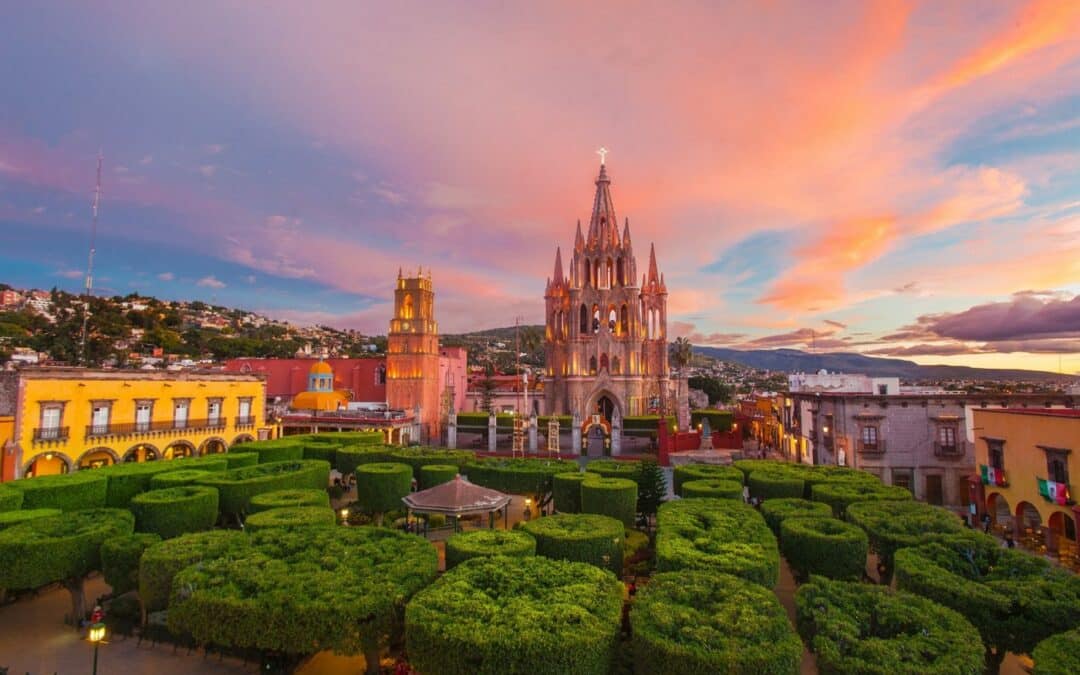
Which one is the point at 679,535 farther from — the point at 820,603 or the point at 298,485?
the point at 298,485

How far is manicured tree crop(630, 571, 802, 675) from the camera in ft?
33.0

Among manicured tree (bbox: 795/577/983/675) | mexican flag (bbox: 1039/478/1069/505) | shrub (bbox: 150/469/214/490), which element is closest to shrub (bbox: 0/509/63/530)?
shrub (bbox: 150/469/214/490)

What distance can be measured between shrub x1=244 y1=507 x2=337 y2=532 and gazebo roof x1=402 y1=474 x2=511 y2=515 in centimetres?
362

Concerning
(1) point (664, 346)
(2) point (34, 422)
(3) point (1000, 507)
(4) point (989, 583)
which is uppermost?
(1) point (664, 346)

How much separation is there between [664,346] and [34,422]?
59.2 meters

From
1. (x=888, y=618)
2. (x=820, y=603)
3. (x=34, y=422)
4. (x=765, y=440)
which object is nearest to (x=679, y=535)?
(x=820, y=603)

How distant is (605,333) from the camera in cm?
6700

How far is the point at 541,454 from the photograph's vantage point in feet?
163

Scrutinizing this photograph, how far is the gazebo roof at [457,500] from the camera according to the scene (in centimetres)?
2220

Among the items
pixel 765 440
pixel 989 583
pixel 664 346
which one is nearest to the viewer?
pixel 989 583

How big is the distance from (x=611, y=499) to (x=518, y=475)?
257 inches

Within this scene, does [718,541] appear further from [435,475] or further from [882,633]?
[435,475]

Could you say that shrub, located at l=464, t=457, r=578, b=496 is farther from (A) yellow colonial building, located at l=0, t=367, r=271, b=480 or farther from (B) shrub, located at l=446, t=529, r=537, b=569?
(A) yellow colonial building, located at l=0, t=367, r=271, b=480

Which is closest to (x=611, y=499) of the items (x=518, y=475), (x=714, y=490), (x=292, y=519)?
(x=714, y=490)
